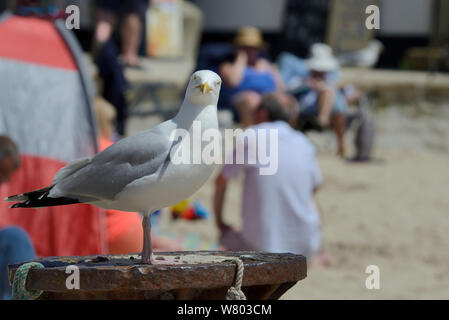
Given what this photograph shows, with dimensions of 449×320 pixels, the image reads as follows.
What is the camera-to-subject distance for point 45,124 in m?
3.27

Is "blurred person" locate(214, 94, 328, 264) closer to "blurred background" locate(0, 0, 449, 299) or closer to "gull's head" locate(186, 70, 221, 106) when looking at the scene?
"blurred background" locate(0, 0, 449, 299)

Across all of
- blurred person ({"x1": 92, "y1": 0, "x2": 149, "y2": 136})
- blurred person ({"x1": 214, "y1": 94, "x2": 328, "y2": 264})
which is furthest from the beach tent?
blurred person ({"x1": 92, "y1": 0, "x2": 149, "y2": 136})

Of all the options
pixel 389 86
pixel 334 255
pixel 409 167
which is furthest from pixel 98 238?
pixel 389 86

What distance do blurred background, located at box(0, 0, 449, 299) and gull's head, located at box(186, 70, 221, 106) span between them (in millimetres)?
1375

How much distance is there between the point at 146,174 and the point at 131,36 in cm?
706

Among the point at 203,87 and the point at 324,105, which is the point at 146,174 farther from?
the point at 324,105

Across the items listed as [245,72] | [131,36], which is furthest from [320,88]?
[131,36]

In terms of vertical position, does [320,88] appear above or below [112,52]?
below

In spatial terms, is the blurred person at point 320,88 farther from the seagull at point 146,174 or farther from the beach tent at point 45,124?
the seagull at point 146,174

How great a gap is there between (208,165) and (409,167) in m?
7.08

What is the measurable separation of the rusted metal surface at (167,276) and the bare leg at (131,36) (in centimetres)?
652

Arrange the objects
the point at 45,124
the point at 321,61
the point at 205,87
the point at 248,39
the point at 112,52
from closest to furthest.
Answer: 1. the point at 205,87
2. the point at 45,124
3. the point at 112,52
4. the point at 248,39
5. the point at 321,61

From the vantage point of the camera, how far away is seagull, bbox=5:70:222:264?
1436 millimetres
